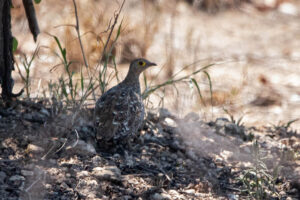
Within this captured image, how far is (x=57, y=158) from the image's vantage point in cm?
446

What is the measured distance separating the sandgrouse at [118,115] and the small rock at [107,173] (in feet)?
1.46

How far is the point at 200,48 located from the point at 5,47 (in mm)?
6281

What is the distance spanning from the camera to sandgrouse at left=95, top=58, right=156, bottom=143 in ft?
15.6

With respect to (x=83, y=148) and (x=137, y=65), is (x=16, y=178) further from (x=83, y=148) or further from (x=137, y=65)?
(x=137, y=65)

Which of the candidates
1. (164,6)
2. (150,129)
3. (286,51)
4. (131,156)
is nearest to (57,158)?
(131,156)

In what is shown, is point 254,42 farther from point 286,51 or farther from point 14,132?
point 14,132

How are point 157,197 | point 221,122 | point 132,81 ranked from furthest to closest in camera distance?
1. point 221,122
2. point 132,81
3. point 157,197

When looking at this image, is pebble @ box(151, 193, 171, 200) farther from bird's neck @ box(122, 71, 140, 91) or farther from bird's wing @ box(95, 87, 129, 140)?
bird's neck @ box(122, 71, 140, 91)

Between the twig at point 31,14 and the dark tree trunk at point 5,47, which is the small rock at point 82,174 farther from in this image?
the twig at point 31,14

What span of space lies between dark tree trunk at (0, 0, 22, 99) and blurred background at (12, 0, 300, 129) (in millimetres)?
2086

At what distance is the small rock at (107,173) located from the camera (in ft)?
14.0

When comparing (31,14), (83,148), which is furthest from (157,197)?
(31,14)

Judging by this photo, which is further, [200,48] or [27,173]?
[200,48]

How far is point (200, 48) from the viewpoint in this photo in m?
10.7
